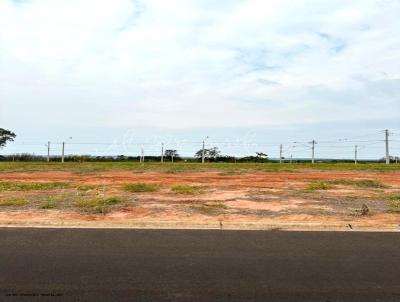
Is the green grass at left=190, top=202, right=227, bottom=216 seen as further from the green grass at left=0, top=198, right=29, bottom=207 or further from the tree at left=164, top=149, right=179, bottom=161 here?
the tree at left=164, top=149, right=179, bottom=161

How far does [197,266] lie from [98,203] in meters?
7.86

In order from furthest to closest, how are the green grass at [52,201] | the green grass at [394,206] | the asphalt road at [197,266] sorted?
the green grass at [52,201] → the green grass at [394,206] → the asphalt road at [197,266]

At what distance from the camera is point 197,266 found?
7.80m

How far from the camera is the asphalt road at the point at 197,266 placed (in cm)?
641

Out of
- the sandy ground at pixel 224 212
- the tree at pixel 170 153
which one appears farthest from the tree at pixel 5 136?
the sandy ground at pixel 224 212

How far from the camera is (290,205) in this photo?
1514 cm

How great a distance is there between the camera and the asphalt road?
6.41 m

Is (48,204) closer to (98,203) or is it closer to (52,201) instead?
(52,201)

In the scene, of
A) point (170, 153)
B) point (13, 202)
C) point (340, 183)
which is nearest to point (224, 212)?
point (13, 202)

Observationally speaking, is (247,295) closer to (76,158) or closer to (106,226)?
(106,226)

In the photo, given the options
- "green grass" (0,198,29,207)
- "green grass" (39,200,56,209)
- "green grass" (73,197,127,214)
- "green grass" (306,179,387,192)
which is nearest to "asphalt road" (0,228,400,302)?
"green grass" (73,197,127,214)

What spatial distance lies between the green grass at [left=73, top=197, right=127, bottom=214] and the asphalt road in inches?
117

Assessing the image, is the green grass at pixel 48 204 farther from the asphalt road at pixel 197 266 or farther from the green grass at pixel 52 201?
→ the asphalt road at pixel 197 266

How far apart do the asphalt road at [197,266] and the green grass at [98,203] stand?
2.97 meters
